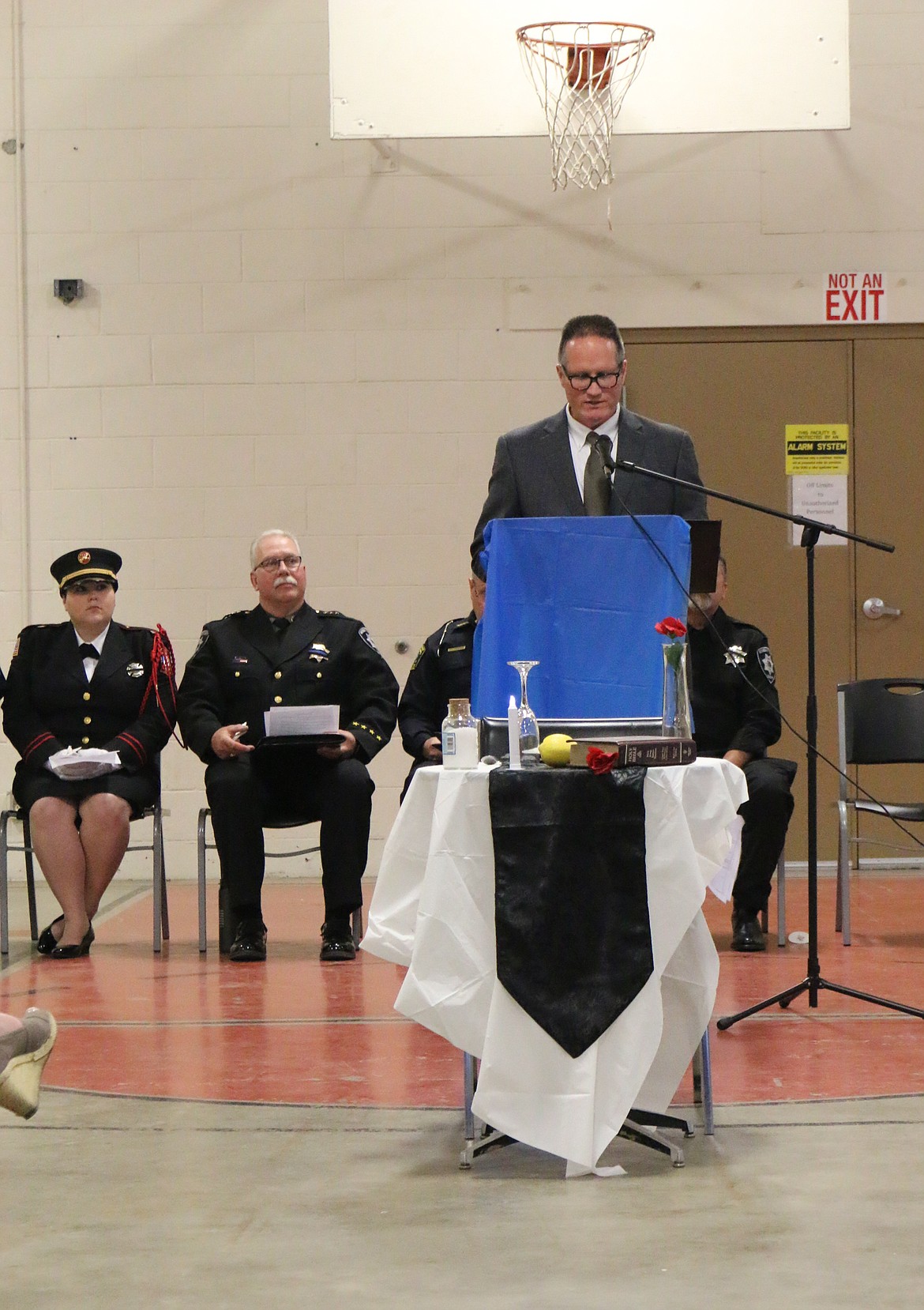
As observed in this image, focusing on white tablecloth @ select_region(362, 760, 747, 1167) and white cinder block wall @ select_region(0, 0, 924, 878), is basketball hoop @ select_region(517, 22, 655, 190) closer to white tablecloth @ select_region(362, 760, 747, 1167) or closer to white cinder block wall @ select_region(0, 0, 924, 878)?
white cinder block wall @ select_region(0, 0, 924, 878)

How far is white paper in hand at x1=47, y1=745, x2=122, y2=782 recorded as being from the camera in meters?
4.89

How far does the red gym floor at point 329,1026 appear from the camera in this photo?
10.1 ft

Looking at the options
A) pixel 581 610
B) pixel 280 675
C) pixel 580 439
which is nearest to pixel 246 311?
pixel 280 675

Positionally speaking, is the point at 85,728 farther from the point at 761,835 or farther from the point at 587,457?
the point at 587,457

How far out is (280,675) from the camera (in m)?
5.03

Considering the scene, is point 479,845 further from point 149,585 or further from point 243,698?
point 149,585

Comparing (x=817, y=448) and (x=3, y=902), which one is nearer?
(x=3, y=902)

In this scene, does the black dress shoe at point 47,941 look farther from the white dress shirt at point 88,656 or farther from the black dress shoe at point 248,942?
the white dress shirt at point 88,656

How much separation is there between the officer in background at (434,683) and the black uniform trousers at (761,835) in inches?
37.8

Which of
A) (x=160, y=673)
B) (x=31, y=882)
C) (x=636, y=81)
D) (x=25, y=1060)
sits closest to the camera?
(x=25, y=1060)

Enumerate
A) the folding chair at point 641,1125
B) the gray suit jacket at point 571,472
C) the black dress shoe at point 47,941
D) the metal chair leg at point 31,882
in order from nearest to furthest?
the folding chair at point 641,1125 < the gray suit jacket at point 571,472 < the black dress shoe at point 47,941 < the metal chair leg at point 31,882

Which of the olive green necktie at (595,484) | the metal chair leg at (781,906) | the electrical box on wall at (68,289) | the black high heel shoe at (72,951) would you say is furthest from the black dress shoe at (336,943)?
the electrical box on wall at (68,289)

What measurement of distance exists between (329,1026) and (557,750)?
→ 1380 mm

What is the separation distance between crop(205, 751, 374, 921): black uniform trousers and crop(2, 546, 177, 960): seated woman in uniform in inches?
12.5
